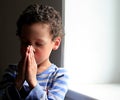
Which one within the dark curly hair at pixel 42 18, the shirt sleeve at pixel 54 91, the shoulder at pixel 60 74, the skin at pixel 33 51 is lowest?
the shirt sleeve at pixel 54 91

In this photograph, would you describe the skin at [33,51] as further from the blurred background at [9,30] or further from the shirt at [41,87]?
the blurred background at [9,30]

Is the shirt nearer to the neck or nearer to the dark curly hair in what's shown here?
the neck

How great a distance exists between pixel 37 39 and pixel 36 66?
8 cm

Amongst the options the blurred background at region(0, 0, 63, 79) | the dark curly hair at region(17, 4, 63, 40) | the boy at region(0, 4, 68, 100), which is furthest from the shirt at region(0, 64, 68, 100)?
the blurred background at region(0, 0, 63, 79)

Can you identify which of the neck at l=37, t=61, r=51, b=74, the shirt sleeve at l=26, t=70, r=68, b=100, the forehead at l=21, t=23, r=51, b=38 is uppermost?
the forehead at l=21, t=23, r=51, b=38

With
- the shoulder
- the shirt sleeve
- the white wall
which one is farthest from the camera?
the white wall

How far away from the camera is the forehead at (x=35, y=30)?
925 millimetres

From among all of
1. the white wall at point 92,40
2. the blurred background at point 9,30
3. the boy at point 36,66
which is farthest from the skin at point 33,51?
the blurred background at point 9,30

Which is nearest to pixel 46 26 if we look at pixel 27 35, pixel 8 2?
pixel 27 35

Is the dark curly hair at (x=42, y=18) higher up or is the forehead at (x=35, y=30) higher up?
the dark curly hair at (x=42, y=18)

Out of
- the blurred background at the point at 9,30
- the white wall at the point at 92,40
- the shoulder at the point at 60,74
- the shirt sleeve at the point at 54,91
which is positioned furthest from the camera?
the blurred background at the point at 9,30

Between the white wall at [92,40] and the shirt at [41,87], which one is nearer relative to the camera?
the shirt at [41,87]

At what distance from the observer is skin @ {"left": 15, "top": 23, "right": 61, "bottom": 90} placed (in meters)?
0.89

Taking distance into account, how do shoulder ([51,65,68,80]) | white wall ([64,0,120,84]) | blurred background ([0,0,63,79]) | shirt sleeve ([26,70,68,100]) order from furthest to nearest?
1. blurred background ([0,0,63,79])
2. white wall ([64,0,120,84])
3. shoulder ([51,65,68,80])
4. shirt sleeve ([26,70,68,100])
